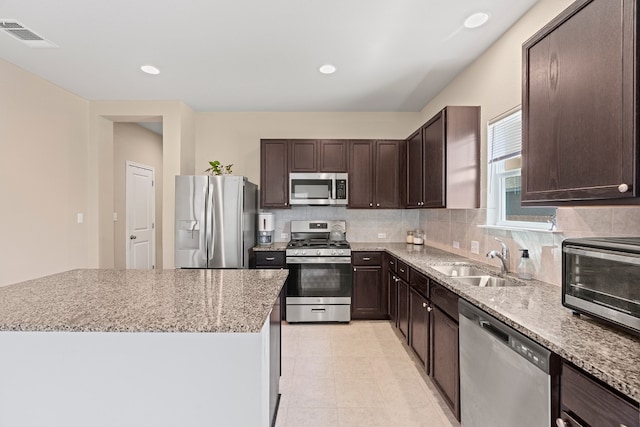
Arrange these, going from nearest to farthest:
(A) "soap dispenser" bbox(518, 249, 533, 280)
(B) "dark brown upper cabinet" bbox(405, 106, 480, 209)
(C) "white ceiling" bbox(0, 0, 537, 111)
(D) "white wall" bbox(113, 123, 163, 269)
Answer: (A) "soap dispenser" bbox(518, 249, 533, 280) → (C) "white ceiling" bbox(0, 0, 537, 111) → (B) "dark brown upper cabinet" bbox(405, 106, 480, 209) → (D) "white wall" bbox(113, 123, 163, 269)

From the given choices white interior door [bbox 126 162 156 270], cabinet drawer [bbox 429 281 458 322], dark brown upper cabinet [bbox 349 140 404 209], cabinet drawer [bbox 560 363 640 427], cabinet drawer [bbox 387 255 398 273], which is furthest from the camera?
white interior door [bbox 126 162 156 270]

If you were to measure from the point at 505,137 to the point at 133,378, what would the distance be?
2795mm

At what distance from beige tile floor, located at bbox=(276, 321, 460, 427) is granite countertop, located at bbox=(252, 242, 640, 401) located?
95 cm

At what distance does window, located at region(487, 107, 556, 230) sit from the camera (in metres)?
2.21

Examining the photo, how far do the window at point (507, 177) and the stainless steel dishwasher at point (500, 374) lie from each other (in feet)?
3.19

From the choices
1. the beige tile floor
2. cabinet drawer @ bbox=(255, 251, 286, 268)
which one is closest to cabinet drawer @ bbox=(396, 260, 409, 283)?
the beige tile floor

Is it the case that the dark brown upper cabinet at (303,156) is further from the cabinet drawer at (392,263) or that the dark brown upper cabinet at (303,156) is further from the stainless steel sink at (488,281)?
the stainless steel sink at (488,281)

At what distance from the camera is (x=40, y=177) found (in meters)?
3.22

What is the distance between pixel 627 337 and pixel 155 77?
3.98m

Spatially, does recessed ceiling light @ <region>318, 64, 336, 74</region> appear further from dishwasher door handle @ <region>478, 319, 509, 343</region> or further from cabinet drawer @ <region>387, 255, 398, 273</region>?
dishwasher door handle @ <region>478, 319, 509, 343</region>

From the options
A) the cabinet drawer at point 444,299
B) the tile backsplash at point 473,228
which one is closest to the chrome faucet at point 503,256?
the tile backsplash at point 473,228

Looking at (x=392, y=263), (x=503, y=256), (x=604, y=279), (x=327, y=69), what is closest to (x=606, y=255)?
(x=604, y=279)

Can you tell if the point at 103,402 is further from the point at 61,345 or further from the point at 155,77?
the point at 155,77

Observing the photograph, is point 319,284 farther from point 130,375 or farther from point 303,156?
point 130,375
